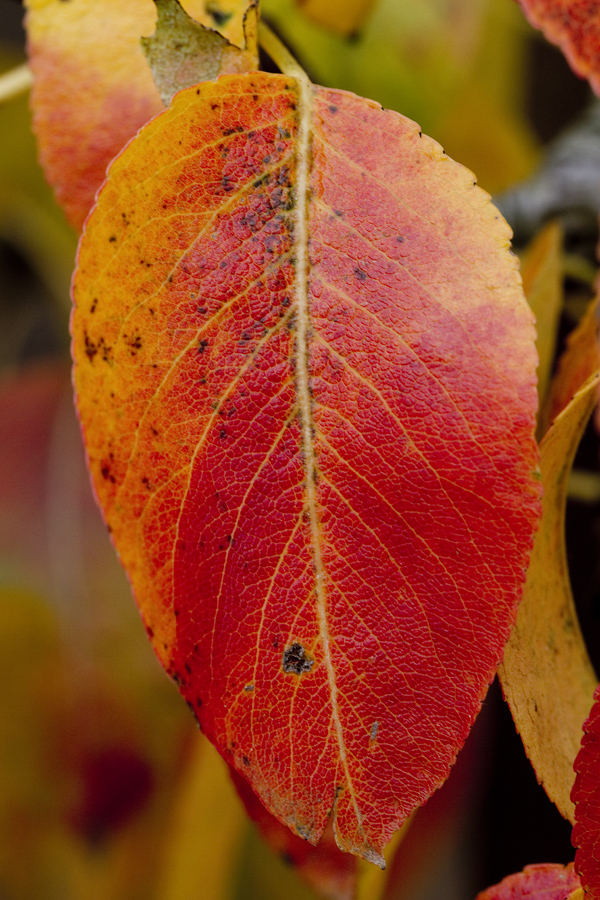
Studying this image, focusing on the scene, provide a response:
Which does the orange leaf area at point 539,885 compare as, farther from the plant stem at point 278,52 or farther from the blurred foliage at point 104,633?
the blurred foliage at point 104,633

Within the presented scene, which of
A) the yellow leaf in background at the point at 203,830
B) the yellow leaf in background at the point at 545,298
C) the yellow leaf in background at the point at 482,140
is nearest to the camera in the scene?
the yellow leaf in background at the point at 545,298

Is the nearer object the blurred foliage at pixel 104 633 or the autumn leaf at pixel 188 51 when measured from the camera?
the autumn leaf at pixel 188 51

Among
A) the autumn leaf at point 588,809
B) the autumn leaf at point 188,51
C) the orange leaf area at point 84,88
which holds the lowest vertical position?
the autumn leaf at point 588,809

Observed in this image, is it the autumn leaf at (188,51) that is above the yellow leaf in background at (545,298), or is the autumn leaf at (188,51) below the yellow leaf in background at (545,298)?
above

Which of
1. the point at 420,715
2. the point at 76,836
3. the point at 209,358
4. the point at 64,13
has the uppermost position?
the point at 64,13

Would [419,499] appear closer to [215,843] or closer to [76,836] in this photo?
[215,843]

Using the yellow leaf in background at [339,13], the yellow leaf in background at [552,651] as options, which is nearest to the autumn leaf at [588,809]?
the yellow leaf in background at [552,651]

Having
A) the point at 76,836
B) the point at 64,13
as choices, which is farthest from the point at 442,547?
the point at 76,836
